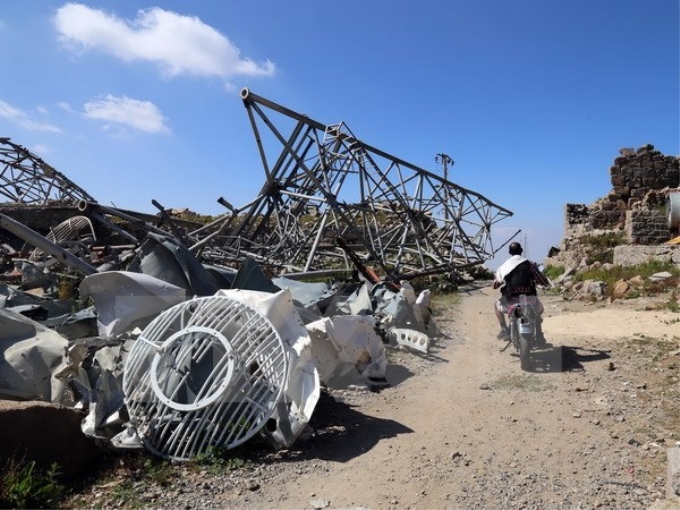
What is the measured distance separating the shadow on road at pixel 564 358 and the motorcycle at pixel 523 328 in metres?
0.14

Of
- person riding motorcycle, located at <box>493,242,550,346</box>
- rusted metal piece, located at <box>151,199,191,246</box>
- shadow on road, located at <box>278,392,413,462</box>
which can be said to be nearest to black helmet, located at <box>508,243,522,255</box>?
person riding motorcycle, located at <box>493,242,550,346</box>

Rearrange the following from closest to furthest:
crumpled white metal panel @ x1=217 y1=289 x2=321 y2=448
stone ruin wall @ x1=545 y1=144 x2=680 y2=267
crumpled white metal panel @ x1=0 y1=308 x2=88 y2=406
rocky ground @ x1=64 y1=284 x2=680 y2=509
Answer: rocky ground @ x1=64 y1=284 x2=680 y2=509, crumpled white metal panel @ x1=217 y1=289 x2=321 y2=448, crumpled white metal panel @ x1=0 y1=308 x2=88 y2=406, stone ruin wall @ x1=545 y1=144 x2=680 y2=267

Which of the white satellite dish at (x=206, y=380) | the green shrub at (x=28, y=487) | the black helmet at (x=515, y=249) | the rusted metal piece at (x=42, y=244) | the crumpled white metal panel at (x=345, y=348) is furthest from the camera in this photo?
the black helmet at (x=515, y=249)

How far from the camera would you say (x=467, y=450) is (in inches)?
149

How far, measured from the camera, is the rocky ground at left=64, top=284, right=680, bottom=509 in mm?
3129

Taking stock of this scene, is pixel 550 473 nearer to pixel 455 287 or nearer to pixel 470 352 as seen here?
pixel 470 352

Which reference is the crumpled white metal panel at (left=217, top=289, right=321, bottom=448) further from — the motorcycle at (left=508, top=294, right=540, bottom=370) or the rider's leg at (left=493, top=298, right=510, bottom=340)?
the rider's leg at (left=493, top=298, right=510, bottom=340)

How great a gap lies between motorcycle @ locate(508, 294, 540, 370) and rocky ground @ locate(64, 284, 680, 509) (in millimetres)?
184

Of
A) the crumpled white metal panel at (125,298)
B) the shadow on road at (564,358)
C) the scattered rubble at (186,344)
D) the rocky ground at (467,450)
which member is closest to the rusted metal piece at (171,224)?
the scattered rubble at (186,344)

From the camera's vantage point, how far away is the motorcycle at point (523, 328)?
594 centimetres

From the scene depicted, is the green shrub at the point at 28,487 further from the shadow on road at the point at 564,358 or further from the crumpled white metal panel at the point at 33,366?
the shadow on road at the point at 564,358

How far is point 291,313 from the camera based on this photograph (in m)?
4.36

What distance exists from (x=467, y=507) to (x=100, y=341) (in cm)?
315

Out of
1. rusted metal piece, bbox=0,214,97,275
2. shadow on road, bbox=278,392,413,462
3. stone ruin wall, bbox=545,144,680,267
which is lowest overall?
shadow on road, bbox=278,392,413,462
